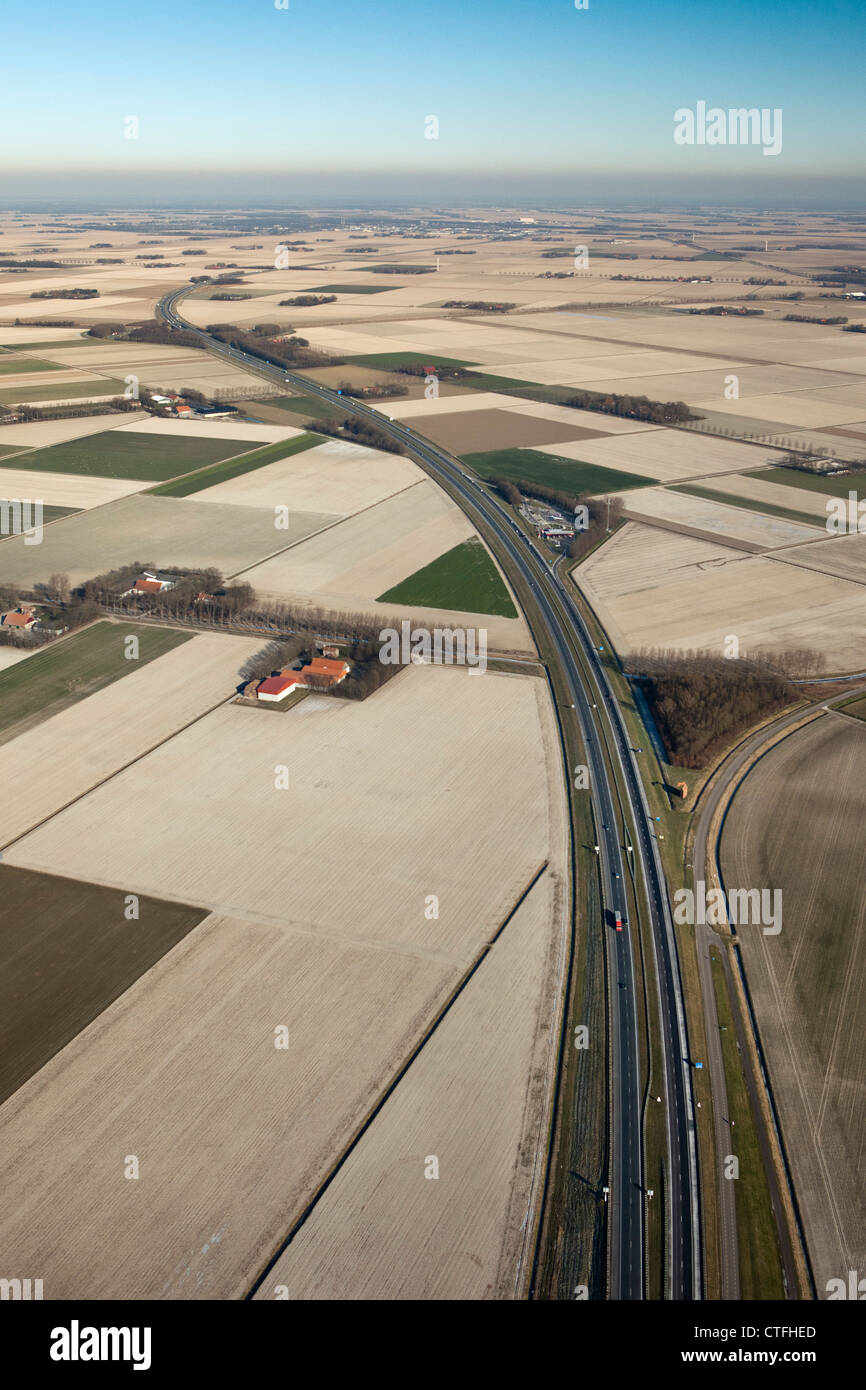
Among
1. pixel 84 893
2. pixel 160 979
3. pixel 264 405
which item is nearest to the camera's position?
pixel 160 979

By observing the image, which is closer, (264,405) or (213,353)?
(264,405)

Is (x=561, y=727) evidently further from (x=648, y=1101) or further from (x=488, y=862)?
(x=648, y=1101)

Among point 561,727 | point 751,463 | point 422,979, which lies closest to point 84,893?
point 422,979

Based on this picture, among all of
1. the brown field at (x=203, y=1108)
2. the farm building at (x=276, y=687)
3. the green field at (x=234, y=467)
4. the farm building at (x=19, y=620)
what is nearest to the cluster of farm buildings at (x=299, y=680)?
the farm building at (x=276, y=687)

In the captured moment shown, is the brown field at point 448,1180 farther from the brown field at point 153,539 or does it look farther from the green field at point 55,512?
the green field at point 55,512

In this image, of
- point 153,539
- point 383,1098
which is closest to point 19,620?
point 153,539

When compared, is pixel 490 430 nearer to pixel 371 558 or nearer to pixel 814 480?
pixel 814 480
